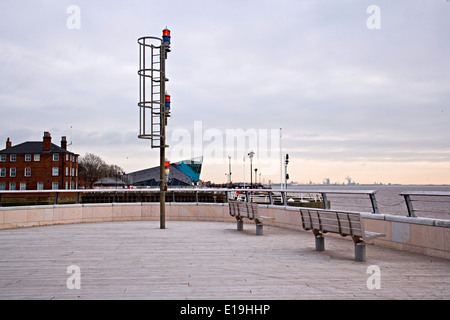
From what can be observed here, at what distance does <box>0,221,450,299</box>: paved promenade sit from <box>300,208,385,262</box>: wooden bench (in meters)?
0.29

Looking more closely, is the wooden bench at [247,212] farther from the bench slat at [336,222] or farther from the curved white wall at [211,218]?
the bench slat at [336,222]

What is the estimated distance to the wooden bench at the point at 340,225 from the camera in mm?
8016

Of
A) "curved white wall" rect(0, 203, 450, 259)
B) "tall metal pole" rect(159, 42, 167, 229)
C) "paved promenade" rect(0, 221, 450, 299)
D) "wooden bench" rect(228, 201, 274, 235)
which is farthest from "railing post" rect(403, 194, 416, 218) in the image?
"tall metal pole" rect(159, 42, 167, 229)

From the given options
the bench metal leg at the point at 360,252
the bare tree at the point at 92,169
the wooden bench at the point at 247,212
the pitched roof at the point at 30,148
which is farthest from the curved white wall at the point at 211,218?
the bare tree at the point at 92,169

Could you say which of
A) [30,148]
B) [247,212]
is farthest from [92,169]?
[247,212]

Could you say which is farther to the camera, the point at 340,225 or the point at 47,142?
the point at 47,142

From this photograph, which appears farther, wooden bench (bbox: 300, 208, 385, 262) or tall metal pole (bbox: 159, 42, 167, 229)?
tall metal pole (bbox: 159, 42, 167, 229)

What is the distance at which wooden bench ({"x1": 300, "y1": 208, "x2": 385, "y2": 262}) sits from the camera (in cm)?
802

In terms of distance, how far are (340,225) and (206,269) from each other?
299cm

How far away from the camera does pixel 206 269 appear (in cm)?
715

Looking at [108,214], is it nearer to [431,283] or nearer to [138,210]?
[138,210]

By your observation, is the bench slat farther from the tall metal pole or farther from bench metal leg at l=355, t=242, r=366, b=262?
the tall metal pole

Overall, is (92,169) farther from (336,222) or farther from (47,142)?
(336,222)
